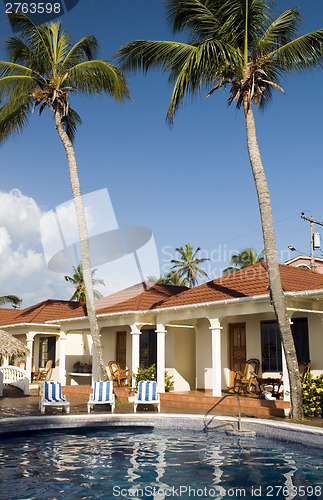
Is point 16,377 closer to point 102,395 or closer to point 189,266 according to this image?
point 102,395

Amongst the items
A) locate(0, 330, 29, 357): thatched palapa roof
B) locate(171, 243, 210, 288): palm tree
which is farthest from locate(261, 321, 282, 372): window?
locate(171, 243, 210, 288): palm tree

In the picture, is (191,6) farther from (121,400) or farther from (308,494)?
(121,400)

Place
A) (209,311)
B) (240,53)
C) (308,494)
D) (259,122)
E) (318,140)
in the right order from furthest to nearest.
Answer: (318,140), (209,311), (259,122), (240,53), (308,494)

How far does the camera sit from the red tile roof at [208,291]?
15336mm

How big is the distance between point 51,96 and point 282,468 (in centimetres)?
1423

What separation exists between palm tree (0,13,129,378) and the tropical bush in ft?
22.9

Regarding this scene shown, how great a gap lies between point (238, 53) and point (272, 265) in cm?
565

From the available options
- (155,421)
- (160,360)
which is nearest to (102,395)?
(155,421)

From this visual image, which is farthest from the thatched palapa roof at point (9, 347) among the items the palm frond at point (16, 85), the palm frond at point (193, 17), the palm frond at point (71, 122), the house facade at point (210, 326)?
the palm frond at point (193, 17)

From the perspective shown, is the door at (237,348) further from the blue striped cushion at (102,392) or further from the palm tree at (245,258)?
the palm tree at (245,258)

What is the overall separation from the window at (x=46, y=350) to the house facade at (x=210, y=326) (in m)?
2.04

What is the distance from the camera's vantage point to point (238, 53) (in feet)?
41.9

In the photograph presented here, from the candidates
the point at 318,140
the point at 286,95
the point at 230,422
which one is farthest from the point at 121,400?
the point at 318,140

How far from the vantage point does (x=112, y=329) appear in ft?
75.6
